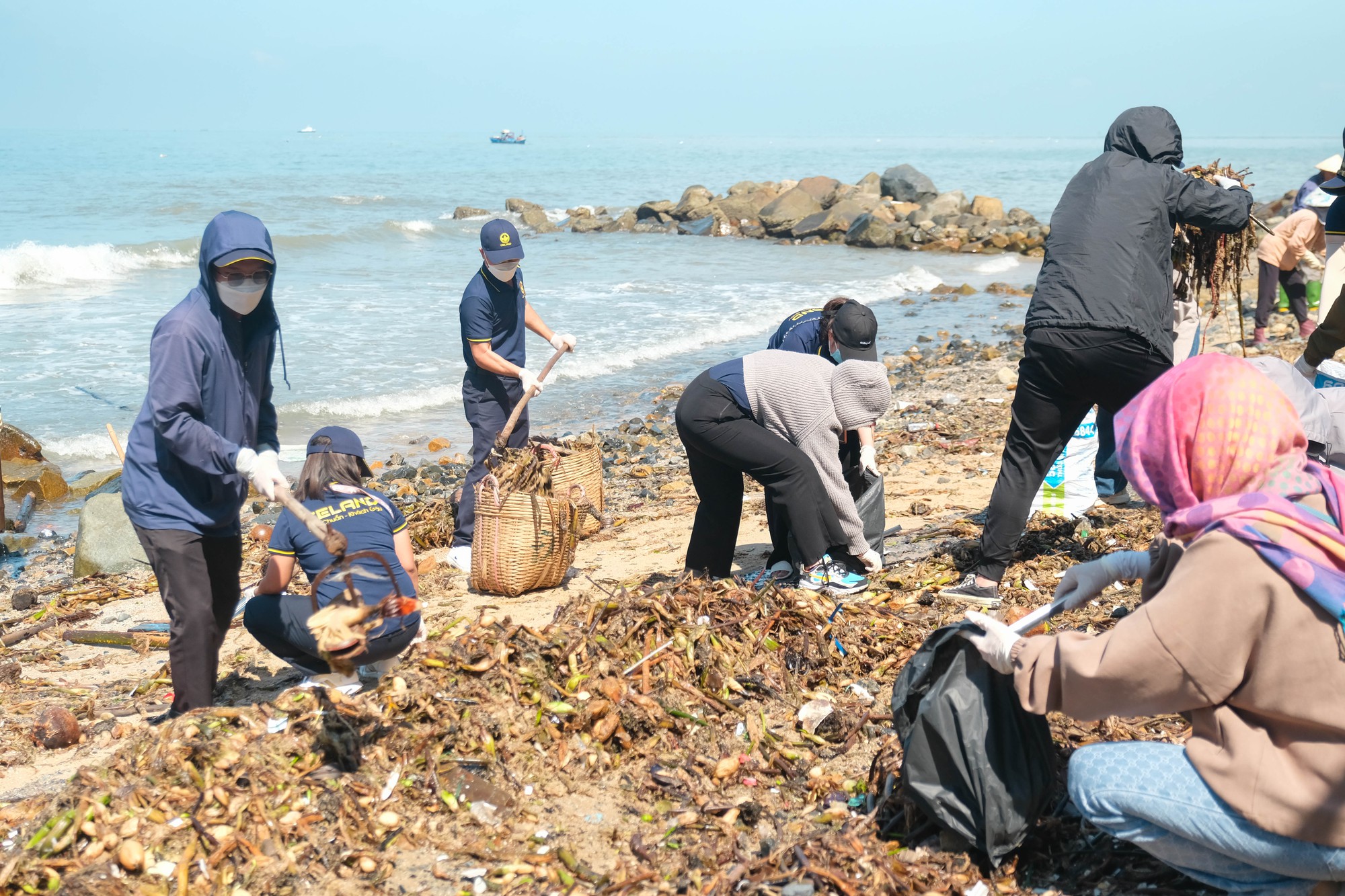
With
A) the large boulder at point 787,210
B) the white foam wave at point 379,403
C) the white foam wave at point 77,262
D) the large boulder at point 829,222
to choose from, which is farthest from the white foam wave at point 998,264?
the white foam wave at point 77,262

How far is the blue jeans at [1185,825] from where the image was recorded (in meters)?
2.40

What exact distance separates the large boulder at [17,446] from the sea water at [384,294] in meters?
0.35

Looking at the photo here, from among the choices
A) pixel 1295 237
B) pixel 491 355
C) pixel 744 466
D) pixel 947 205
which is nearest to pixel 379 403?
pixel 491 355

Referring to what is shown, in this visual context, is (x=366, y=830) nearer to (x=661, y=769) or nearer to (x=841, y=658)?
A: (x=661, y=769)

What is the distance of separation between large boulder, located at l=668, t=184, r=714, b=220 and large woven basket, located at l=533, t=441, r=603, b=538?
30.9m

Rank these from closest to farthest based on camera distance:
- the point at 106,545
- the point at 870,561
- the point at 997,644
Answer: the point at 997,644, the point at 870,561, the point at 106,545

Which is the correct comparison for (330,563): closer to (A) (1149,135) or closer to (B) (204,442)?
(B) (204,442)

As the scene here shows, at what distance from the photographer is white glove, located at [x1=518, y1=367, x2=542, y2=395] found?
632cm

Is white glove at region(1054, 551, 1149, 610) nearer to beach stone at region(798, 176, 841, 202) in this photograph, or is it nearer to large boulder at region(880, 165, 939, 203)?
beach stone at region(798, 176, 841, 202)

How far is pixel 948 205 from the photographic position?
112 ft

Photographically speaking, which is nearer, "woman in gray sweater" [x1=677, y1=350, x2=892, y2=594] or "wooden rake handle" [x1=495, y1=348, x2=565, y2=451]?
"woman in gray sweater" [x1=677, y1=350, x2=892, y2=594]

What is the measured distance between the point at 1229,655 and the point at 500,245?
4.97 m

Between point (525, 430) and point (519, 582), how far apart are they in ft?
4.27

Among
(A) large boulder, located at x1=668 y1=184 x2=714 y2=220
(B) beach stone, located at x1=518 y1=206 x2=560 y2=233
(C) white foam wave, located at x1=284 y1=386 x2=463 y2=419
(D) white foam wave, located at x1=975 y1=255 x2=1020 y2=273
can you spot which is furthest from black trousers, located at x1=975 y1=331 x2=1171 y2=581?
(A) large boulder, located at x1=668 y1=184 x2=714 y2=220
